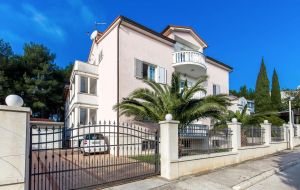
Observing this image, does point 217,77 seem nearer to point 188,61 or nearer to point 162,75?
point 188,61

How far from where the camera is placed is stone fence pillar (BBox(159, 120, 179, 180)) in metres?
8.70

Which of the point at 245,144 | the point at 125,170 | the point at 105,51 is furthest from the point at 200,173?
the point at 105,51

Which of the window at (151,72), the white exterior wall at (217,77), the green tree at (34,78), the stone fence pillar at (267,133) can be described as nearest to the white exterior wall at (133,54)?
the window at (151,72)

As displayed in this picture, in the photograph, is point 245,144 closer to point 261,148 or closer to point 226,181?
point 261,148

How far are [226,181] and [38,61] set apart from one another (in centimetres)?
3531

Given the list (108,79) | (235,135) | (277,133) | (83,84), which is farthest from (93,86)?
(277,133)

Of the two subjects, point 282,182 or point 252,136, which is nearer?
point 282,182

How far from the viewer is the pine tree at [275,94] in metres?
40.5

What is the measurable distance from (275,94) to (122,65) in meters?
34.1

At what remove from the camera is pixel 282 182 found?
362 inches

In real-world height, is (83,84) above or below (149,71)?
below

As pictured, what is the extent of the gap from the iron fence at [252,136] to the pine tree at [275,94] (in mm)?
27328

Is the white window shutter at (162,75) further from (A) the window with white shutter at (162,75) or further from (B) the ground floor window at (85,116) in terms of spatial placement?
(B) the ground floor window at (85,116)

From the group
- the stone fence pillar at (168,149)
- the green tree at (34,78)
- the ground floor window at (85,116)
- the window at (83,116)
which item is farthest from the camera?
the green tree at (34,78)
